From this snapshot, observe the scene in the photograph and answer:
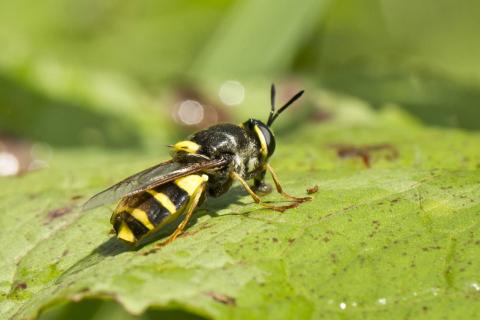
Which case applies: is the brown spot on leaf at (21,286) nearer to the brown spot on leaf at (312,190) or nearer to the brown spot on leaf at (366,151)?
the brown spot on leaf at (312,190)

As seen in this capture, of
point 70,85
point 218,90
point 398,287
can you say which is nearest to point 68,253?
point 398,287

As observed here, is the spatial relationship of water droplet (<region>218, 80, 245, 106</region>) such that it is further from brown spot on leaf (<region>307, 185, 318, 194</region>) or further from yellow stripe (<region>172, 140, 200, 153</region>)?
brown spot on leaf (<region>307, 185, 318, 194</region>)

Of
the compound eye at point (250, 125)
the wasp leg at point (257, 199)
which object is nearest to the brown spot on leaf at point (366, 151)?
the compound eye at point (250, 125)

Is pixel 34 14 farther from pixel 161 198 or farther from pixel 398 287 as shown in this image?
pixel 398 287

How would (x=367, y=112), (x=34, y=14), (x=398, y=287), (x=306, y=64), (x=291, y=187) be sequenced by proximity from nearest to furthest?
(x=398, y=287) → (x=291, y=187) → (x=367, y=112) → (x=306, y=64) → (x=34, y=14)

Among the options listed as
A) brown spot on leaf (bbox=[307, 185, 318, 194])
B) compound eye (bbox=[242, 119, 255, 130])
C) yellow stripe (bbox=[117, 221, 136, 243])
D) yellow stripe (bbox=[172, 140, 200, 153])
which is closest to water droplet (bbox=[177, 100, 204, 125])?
compound eye (bbox=[242, 119, 255, 130])
